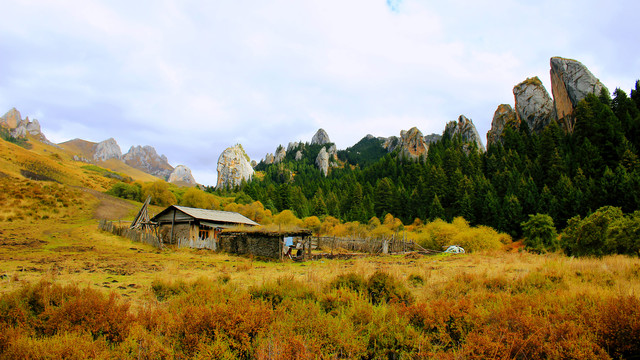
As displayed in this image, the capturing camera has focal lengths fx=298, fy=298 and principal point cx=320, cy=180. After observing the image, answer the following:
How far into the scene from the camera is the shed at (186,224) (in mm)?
29203

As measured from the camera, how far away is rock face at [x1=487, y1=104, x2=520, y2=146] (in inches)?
3536

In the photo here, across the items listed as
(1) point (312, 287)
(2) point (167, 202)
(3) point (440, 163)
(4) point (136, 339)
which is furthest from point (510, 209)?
(2) point (167, 202)

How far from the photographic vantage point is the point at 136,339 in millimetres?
5539

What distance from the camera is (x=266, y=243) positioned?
23203mm

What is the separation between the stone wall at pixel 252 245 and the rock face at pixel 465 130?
102440 mm

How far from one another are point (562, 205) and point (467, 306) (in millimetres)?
55237

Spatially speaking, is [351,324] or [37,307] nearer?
[351,324]

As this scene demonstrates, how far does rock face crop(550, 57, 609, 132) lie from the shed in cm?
7827

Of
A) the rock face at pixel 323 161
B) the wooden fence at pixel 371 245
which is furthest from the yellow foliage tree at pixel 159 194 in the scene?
the rock face at pixel 323 161

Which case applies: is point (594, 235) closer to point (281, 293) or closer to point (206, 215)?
point (281, 293)

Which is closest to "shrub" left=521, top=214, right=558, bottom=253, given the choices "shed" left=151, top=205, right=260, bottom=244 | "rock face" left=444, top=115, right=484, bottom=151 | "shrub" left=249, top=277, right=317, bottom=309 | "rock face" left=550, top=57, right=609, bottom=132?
"shed" left=151, top=205, right=260, bottom=244

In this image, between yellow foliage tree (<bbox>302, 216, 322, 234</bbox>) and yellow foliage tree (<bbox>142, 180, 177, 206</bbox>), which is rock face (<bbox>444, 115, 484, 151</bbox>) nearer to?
yellow foliage tree (<bbox>302, 216, 322, 234</bbox>)

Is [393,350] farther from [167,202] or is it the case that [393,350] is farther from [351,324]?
[167,202]

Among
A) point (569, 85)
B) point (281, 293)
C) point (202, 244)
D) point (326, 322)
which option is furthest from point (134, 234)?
point (569, 85)
